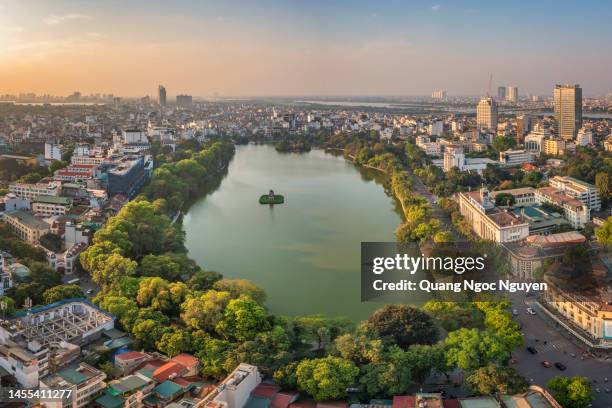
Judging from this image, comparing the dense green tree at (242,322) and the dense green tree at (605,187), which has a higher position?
the dense green tree at (605,187)

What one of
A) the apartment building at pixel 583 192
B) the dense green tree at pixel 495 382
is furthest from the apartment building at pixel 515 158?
the dense green tree at pixel 495 382

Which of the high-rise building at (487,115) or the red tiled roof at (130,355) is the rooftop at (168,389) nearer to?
the red tiled roof at (130,355)

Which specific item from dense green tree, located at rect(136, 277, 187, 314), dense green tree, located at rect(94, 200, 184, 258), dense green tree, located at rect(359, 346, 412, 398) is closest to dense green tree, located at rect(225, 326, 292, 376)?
dense green tree, located at rect(359, 346, 412, 398)

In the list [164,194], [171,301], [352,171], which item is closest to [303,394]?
[171,301]

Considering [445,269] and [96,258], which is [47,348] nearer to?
[96,258]

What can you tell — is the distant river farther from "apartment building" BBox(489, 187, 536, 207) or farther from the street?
"apartment building" BBox(489, 187, 536, 207)

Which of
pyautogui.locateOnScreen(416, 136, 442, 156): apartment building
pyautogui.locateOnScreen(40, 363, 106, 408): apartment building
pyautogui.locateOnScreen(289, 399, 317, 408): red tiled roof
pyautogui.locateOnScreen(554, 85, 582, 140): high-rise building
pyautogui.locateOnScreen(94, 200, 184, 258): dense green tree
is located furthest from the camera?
pyautogui.locateOnScreen(554, 85, 582, 140): high-rise building

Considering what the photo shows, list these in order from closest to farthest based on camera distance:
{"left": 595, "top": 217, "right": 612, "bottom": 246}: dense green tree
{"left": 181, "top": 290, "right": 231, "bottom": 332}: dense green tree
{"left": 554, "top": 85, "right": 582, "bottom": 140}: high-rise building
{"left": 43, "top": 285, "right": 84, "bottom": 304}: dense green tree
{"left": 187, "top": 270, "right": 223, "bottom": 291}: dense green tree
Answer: {"left": 181, "top": 290, "right": 231, "bottom": 332}: dense green tree < {"left": 43, "top": 285, "right": 84, "bottom": 304}: dense green tree < {"left": 187, "top": 270, "right": 223, "bottom": 291}: dense green tree < {"left": 595, "top": 217, "right": 612, "bottom": 246}: dense green tree < {"left": 554, "top": 85, "right": 582, "bottom": 140}: high-rise building
